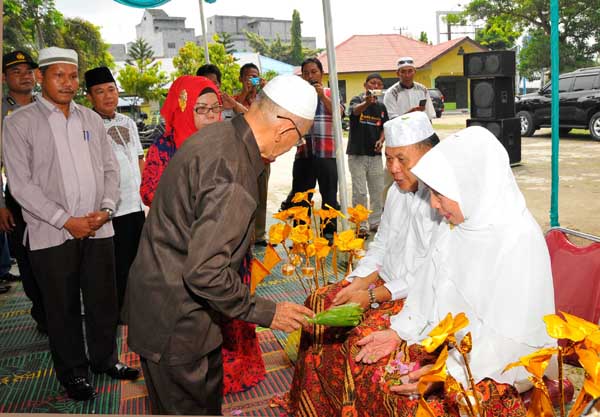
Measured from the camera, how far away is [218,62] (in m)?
28.8

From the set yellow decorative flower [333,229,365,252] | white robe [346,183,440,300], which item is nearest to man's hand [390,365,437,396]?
white robe [346,183,440,300]

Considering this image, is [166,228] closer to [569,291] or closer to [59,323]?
[59,323]

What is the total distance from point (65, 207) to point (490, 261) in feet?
7.02

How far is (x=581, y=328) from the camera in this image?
38.8 inches

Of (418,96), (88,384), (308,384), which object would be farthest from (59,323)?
(418,96)

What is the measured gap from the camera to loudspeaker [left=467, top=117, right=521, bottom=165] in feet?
34.3

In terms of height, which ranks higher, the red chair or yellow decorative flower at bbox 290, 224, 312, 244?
yellow decorative flower at bbox 290, 224, 312, 244

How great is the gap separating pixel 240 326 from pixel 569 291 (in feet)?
5.49

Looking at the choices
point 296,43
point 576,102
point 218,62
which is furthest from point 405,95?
point 296,43

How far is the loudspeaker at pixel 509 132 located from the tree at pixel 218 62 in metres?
17.5

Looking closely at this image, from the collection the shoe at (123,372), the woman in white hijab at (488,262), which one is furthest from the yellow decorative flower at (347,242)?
the shoe at (123,372)

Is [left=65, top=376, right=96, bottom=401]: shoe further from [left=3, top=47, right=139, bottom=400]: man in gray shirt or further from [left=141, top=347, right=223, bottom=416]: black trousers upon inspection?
[left=141, top=347, right=223, bottom=416]: black trousers

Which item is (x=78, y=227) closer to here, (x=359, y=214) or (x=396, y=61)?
(x=359, y=214)

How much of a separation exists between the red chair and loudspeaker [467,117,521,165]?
27.5ft
